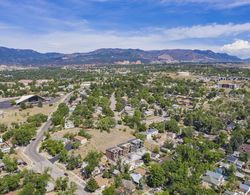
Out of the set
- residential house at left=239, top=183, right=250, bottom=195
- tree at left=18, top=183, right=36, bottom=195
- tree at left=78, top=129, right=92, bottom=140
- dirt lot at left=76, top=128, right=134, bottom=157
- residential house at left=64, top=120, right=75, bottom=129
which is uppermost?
tree at left=18, top=183, right=36, bottom=195

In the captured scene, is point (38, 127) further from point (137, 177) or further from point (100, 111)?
point (137, 177)

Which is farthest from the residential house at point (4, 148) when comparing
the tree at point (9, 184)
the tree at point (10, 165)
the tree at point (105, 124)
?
the tree at point (105, 124)

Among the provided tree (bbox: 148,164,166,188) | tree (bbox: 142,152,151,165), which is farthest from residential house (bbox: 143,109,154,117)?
tree (bbox: 148,164,166,188)

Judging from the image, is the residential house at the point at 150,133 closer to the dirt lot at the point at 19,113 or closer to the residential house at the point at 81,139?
the residential house at the point at 81,139

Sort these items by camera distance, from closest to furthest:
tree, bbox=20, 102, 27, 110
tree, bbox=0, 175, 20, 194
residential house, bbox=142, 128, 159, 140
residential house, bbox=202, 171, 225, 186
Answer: tree, bbox=0, 175, 20, 194
residential house, bbox=202, 171, 225, 186
residential house, bbox=142, 128, 159, 140
tree, bbox=20, 102, 27, 110

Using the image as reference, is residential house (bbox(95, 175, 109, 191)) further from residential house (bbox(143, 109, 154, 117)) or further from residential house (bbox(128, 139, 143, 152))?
residential house (bbox(143, 109, 154, 117))

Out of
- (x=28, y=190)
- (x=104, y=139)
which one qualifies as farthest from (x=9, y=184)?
(x=104, y=139)

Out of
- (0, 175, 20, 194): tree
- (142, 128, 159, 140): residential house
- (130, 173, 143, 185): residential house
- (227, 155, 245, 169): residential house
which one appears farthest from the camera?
(142, 128, 159, 140): residential house

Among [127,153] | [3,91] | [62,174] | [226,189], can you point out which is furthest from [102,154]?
[3,91]
